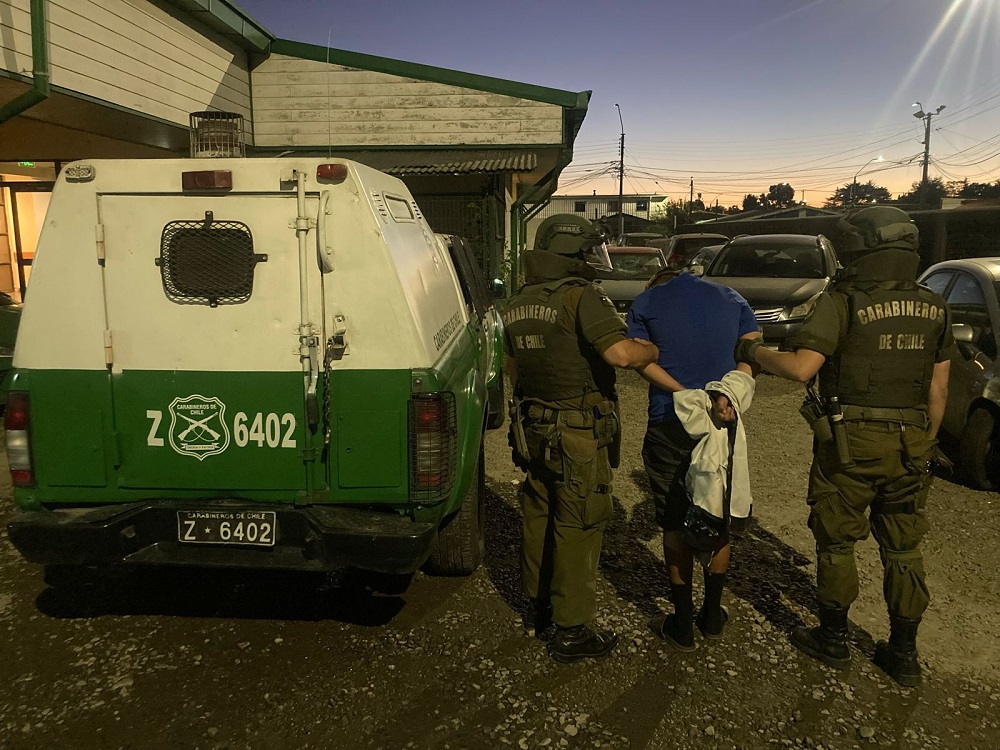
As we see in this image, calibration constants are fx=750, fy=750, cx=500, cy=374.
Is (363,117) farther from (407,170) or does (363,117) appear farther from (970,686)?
(970,686)

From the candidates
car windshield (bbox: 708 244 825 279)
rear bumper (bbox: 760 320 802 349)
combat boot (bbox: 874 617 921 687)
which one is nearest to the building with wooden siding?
car windshield (bbox: 708 244 825 279)

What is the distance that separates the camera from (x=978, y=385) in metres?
5.25

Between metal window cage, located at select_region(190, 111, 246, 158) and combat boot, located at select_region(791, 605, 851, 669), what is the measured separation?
11.0 ft

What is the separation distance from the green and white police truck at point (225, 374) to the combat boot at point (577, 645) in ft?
2.33

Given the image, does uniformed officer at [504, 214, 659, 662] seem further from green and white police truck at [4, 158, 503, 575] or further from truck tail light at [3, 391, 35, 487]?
truck tail light at [3, 391, 35, 487]

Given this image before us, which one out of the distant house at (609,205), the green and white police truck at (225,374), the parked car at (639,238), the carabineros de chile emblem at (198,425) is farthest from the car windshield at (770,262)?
the distant house at (609,205)

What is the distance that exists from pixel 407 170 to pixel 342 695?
9095mm

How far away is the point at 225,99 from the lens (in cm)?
1052

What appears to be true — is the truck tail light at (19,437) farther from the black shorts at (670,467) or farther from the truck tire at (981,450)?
the truck tire at (981,450)

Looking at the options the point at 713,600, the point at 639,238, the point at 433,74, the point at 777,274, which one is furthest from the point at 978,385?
the point at 639,238

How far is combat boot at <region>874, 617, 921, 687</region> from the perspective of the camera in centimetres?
302

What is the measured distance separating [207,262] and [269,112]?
9494mm

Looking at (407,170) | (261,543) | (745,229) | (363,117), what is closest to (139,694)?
(261,543)

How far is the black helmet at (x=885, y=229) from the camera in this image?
9.77ft
